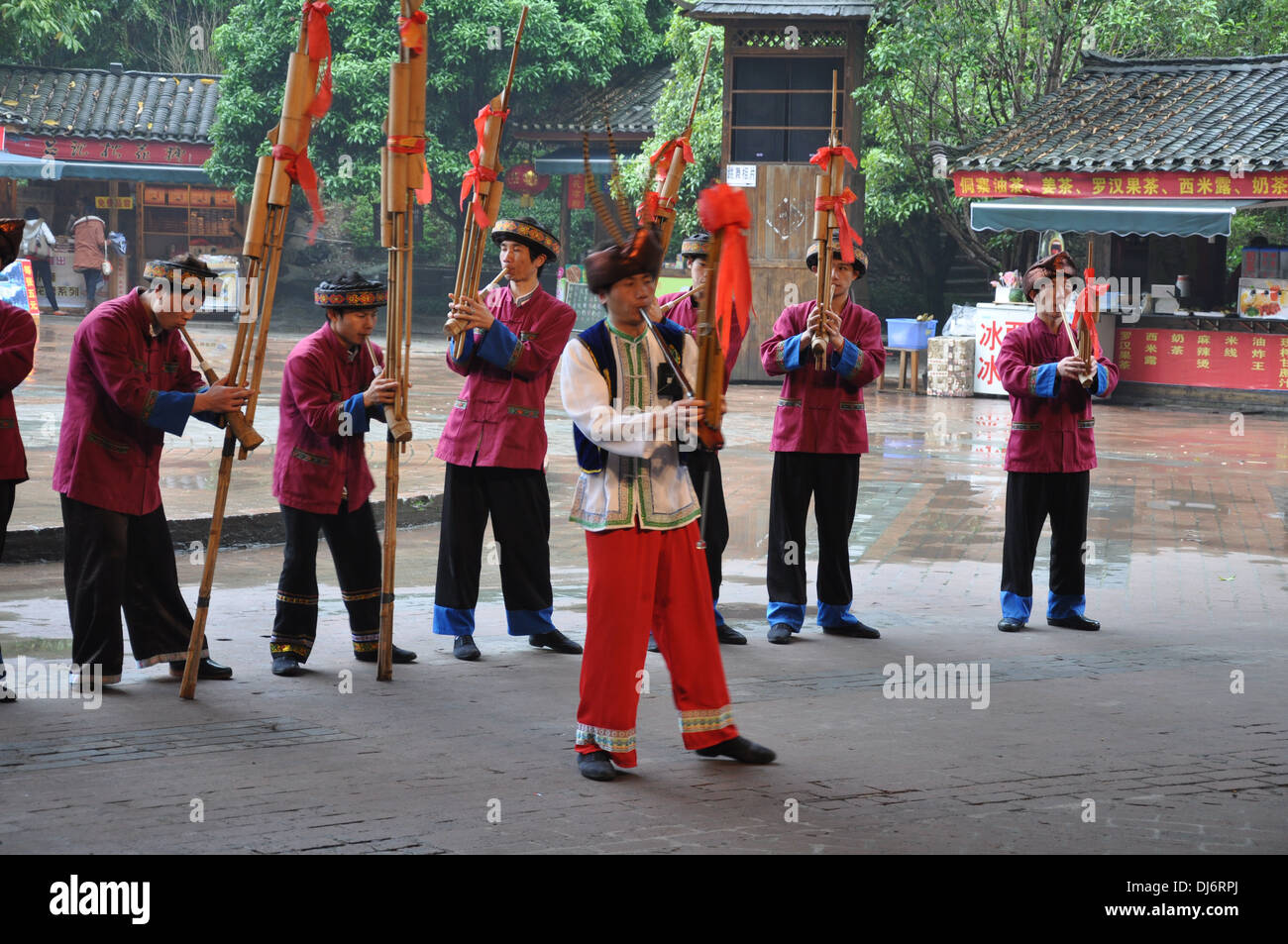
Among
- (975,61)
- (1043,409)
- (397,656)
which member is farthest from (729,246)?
(975,61)

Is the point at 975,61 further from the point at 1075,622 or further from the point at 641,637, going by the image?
the point at 641,637

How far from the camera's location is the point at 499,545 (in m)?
6.57

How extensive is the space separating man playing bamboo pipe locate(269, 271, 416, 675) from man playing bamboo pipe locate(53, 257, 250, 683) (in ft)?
1.16

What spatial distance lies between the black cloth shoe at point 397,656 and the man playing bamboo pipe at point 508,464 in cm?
21

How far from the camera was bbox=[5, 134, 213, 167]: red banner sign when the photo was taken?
28.1 m

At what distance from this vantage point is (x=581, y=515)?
4840 mm

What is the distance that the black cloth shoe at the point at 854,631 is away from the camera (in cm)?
697

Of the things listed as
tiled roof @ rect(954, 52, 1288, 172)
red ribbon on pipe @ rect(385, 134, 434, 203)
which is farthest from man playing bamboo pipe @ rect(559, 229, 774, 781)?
tiled roof @ rect(954, 52, 1288, 172)

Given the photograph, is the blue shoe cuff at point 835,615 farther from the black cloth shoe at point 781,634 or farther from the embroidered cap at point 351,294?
the embroidered cap at point 351,294

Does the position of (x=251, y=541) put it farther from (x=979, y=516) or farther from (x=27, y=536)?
(x=979, y=516)

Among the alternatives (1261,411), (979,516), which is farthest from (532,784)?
(1261,411)

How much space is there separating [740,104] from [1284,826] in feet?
56.5

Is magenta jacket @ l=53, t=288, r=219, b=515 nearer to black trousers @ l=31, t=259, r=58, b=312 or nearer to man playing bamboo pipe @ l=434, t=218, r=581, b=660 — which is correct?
man playing bamboo pipe @ l=434, t=218, r=581, b=660

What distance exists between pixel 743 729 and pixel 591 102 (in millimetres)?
22387
